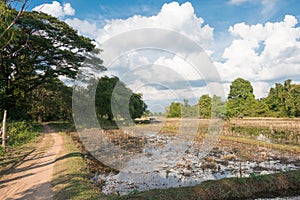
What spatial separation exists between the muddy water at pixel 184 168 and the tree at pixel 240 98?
2876cm

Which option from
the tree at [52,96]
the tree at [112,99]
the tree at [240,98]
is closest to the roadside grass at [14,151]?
the tree at [52,96]

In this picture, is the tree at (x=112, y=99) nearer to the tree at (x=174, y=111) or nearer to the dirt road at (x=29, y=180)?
the tree at (x=174, y=111)

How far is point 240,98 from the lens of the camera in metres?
41.8

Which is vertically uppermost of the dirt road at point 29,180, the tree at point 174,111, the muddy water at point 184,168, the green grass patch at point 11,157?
the tree at point 174,111

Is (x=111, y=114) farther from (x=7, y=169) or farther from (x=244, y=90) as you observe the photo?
(x=244, y=90)

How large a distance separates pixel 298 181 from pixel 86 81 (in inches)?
722

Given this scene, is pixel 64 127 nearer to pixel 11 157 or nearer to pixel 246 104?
pixel 11 157

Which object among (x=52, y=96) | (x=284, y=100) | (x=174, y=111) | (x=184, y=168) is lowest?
(x=184, y=168)

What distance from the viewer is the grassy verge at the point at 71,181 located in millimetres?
5250

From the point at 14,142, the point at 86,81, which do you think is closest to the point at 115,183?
the point at 14,142

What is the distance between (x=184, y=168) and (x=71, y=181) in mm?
4123

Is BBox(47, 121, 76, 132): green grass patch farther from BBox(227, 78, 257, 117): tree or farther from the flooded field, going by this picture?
BBox(227, 78, 257, 117): tree

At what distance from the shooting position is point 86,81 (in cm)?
2123

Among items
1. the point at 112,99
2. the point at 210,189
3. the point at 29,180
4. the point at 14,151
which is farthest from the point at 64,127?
the point at 210,189
